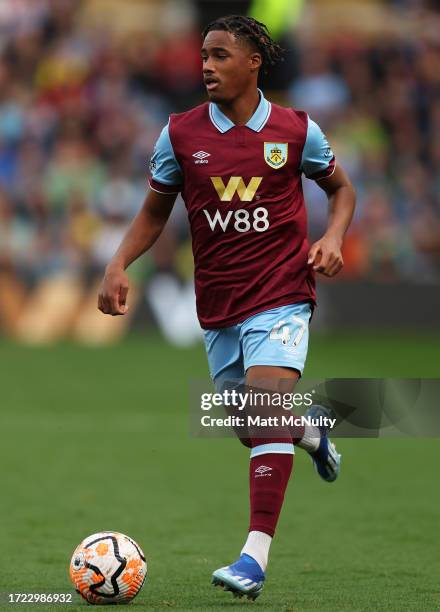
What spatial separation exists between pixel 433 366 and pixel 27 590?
33.3ft

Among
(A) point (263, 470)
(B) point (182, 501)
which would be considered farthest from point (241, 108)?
(B) point (182, 501)

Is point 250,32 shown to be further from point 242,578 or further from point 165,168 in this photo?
point 242,578

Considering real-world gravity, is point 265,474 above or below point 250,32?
below

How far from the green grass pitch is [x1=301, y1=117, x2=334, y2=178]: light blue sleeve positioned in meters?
1.78

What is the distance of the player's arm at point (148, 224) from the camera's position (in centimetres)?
586

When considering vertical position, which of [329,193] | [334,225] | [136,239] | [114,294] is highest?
[329,193]

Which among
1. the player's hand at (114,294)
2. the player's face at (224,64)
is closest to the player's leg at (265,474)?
the player's hand at (114,294)

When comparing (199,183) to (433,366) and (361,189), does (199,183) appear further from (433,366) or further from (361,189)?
(361,189)

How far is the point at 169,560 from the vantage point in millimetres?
6469

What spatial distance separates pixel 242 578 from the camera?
5.38 metres

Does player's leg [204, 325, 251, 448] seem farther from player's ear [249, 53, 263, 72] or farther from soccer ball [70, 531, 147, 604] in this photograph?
player's ear [249, 53, 263, 72]

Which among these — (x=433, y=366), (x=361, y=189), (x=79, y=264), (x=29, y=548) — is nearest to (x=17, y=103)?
(x=79, y=264)

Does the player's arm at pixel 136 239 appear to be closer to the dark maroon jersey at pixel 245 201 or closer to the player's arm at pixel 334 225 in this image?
the dark maroon jersey at pixel 245 201

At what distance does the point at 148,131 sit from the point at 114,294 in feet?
45.6
